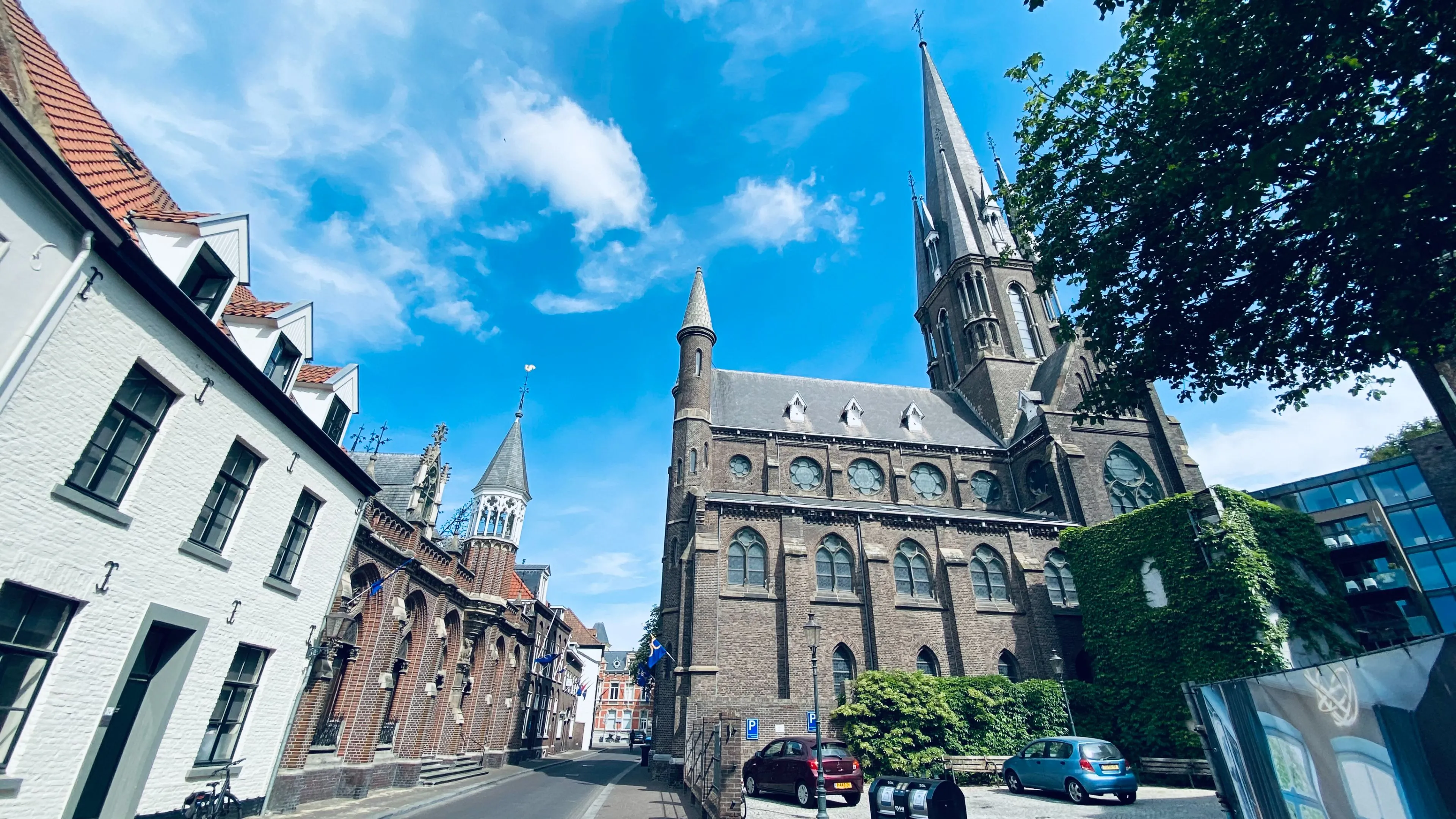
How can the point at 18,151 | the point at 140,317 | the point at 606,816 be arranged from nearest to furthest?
the point at 18,151
the point at 140,317
the point at 606,816

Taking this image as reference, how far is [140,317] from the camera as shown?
7.80 meters

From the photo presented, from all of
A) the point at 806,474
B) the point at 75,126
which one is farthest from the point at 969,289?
the point at 75,126

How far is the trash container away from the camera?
25.6ft

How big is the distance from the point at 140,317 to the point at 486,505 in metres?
16.7

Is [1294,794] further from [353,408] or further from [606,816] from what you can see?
[353,408]

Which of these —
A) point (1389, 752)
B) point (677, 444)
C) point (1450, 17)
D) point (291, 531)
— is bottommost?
point (1389, 752)

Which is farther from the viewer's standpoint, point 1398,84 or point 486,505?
point 486,505

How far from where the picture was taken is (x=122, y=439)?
7.81 m

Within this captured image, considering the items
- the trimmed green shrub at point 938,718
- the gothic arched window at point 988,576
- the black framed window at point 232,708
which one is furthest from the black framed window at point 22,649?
the gothic arched window at point 988,576

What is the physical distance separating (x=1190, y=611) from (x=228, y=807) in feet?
82.9

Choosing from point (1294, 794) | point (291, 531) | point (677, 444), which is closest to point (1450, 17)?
point (1294, 794)

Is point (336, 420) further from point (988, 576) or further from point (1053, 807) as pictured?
point (988, 576)

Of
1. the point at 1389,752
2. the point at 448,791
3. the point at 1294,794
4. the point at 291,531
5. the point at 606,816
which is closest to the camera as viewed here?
the point at 1389,752

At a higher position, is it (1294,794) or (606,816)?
(1294,794)
